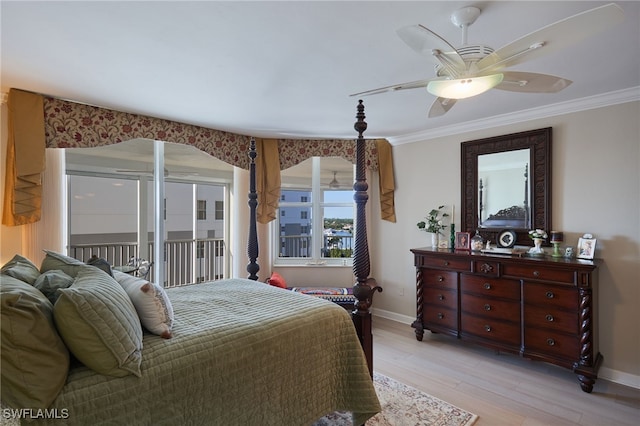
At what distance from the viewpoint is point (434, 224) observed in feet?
12.2

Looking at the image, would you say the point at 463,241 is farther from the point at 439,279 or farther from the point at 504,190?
the point at 504,190

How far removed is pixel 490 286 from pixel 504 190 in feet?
3.25

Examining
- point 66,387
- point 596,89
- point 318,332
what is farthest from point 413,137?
point 66,387

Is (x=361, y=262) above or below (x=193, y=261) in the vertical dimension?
above

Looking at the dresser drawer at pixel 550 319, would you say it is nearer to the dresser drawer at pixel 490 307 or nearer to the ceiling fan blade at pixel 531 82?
the dresser drawer at pixel 490 307

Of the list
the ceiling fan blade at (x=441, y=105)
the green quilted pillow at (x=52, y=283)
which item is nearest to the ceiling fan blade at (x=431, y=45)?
the ceiling fan blade at (x=441, y=105)

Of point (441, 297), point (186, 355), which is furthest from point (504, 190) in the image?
point (186, 355)

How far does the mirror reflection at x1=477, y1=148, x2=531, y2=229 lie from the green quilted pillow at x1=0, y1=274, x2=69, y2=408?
11.5ft

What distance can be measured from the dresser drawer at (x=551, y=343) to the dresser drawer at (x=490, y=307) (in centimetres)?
15

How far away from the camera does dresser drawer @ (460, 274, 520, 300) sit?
285 cm

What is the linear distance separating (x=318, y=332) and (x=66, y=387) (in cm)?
111

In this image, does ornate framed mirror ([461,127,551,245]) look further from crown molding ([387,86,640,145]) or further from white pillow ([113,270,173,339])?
white pillow ([113,270,173,339])

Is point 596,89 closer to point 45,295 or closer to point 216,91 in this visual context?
point 216,91

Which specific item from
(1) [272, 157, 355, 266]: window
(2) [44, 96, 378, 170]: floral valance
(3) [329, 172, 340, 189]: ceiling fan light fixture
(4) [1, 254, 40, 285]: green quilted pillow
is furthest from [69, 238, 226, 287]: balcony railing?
(4) [1, 254, 40, 285]: green quilted pillow
